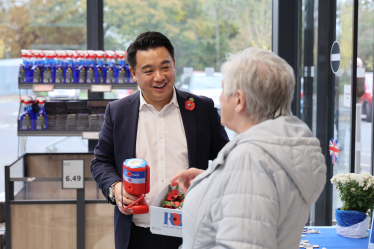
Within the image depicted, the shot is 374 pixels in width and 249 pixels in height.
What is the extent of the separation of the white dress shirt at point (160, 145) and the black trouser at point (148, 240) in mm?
34

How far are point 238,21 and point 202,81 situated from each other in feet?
2.74

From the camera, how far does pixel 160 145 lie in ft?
6.00

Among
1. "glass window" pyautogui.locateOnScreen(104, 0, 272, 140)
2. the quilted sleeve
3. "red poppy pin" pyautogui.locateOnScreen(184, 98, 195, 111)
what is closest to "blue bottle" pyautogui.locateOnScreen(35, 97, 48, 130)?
"glass window" pyautogui.locateOnScreen(104, 0, 272, 140)

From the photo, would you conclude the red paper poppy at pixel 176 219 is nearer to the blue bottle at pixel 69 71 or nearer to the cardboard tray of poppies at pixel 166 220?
the cardboard tray of poppies at pixel 166 220

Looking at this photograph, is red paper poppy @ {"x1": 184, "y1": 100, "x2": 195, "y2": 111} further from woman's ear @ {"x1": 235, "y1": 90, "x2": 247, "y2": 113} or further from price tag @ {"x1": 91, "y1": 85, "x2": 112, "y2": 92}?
price tag @ {"x1": 91, "y1": 85, "x2": 112, "y2": 92}

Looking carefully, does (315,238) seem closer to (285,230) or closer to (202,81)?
(285,230)

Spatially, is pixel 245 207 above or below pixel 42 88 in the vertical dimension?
below

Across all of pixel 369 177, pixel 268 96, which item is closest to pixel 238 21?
pixel 369 177

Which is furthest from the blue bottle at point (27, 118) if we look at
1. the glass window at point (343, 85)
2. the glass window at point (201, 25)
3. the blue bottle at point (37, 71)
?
the glass window at point (343, 85)

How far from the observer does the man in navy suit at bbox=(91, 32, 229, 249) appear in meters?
1.78

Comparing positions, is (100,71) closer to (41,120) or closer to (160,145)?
(41,120)

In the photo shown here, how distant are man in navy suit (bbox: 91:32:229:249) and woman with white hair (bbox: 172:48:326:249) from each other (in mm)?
658

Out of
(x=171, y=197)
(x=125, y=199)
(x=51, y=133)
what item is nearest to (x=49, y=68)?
(x=51, y=133)

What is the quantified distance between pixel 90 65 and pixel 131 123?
A: 2.05m
